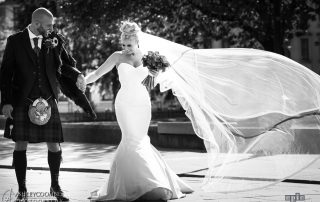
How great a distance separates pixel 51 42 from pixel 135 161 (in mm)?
1709

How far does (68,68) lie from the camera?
810 cm

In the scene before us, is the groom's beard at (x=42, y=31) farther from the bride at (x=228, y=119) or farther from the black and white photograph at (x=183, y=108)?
the bride at (x=228, y=119)

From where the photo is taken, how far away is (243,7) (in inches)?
880

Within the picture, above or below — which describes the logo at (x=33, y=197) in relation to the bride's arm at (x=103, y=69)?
below

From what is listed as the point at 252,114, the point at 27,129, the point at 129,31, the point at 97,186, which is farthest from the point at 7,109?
the point at 252,114

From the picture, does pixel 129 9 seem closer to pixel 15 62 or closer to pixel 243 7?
pixel 243 7

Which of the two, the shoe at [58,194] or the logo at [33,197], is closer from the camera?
the shoe at [58,194]

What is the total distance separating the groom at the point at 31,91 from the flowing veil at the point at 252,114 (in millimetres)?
1616

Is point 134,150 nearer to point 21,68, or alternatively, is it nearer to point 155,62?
point 155,62

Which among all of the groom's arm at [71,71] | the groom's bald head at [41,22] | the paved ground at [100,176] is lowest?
the paved ground at [100,176]

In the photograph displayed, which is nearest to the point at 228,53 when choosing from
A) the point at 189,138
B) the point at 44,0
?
the point at 189,138

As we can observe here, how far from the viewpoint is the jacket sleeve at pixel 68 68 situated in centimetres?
805

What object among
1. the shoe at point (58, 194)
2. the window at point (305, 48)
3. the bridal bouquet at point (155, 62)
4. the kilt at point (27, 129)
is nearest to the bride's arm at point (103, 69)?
the bridal bouquet at point (155, 62)

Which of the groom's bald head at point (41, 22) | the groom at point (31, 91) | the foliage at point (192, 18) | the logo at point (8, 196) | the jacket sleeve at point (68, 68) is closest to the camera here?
the groom at point (31, 91)
